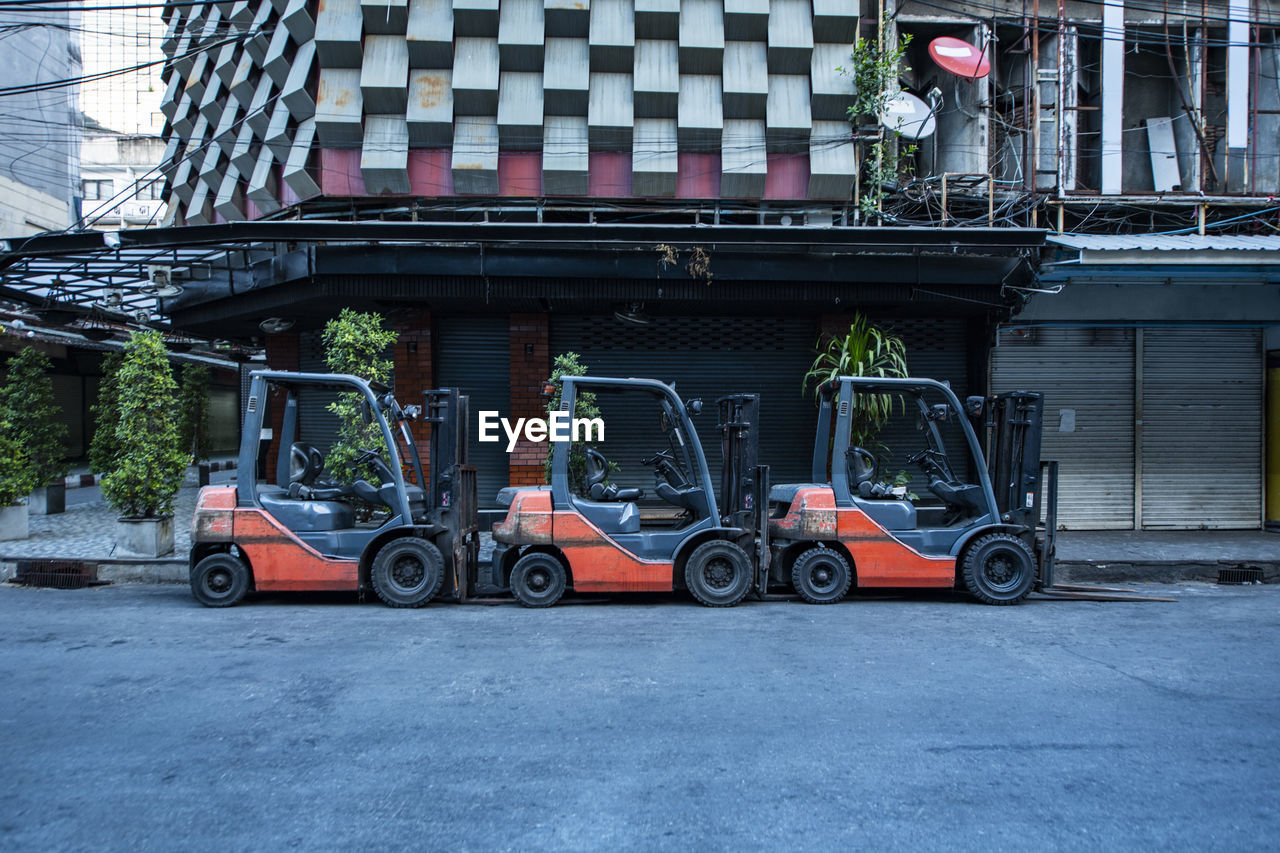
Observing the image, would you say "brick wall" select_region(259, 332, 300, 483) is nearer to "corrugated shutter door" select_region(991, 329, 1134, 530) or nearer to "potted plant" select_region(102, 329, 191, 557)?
"potted plant" select_region(102, 329, 191, 557)

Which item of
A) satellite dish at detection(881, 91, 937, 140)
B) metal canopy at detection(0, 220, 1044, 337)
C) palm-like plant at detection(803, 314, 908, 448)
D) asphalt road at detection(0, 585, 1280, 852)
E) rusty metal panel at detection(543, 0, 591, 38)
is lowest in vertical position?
asphalt road at detection(0, 585, 1280, 852)

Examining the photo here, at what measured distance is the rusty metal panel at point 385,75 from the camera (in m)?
11.4

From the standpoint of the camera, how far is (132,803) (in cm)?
→ 357

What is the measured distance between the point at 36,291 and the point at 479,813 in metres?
15.9

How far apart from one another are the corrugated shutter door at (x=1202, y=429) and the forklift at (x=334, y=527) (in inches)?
425

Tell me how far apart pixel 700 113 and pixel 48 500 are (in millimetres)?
12690

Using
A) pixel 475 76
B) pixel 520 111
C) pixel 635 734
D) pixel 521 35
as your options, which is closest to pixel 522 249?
pixel 520 111

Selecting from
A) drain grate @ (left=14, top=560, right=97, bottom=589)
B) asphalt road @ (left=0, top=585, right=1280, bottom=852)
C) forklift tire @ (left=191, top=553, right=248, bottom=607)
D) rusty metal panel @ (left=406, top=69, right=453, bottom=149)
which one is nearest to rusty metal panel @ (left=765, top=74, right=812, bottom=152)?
rusty metal panel @ (left=406, top=69, right=453, bottom=149)

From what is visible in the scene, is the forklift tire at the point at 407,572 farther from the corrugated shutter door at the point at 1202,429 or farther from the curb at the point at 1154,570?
the corrugated shutter door at the point at 1202,429

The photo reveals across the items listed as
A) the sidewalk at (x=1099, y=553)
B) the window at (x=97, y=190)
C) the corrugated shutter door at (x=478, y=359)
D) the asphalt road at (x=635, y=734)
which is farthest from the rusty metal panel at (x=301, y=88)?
the window at (x=97, y=190)

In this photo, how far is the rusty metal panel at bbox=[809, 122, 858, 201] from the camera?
38.4 feet

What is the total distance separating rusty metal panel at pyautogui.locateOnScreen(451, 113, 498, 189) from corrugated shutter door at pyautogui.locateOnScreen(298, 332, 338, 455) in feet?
13.3

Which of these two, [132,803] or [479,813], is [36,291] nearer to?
[132,803]

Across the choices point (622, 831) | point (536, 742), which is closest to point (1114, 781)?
point (622, 831)
